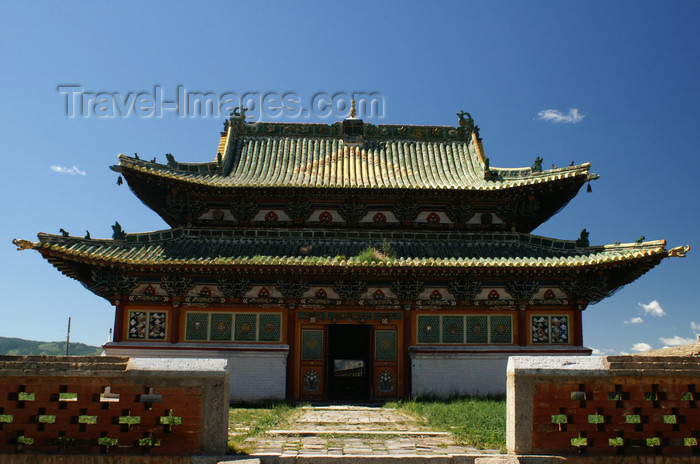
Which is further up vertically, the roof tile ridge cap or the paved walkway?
the roof tile ridge cap

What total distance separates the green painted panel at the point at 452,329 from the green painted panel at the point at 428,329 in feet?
0.73

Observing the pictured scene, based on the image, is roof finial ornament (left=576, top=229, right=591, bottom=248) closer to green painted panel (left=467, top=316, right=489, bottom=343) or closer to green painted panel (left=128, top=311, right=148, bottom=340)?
green painted panel (left=467, top=316, right=489, bottom=343)

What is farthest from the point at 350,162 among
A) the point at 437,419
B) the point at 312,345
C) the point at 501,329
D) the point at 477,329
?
the point at 437,419

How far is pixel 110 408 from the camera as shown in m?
8.55

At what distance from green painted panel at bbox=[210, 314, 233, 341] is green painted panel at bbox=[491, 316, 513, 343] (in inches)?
324

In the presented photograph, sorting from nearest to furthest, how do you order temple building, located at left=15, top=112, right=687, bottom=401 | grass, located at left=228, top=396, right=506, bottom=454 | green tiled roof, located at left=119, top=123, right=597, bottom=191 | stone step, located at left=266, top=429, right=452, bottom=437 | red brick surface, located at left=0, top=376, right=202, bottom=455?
red brick surface, located at left=0, top=376, right=202, bottom=455 → grass, located at left=228, top=396, right=506, bottom=454 → stone step, located at left=266, top=429, right=452, bottom=437 → temple building, located at left=15, top=112, right=687, bottom=401 → green tiled roof, located at left=119, top=123, right=597, bottom=191

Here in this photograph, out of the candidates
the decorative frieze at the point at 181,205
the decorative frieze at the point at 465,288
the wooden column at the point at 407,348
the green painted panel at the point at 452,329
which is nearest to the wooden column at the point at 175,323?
the decorative frieze at the point at 181,205

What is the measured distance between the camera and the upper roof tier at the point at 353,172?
17.9m

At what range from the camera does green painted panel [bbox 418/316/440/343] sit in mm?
17219

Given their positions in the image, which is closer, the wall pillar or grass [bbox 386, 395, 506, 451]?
grass [bbox 386, 395, 506, 451]

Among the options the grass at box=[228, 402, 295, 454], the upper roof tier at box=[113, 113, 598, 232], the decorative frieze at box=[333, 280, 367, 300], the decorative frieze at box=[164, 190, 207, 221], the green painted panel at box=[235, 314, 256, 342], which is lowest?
Result: the grass at box=[228, 402, 295, 454]

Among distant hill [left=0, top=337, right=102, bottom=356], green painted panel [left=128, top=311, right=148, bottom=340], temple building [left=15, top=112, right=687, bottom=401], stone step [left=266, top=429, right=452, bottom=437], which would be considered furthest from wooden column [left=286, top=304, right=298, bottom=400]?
distant hill [left=0, top=337, right=102, bottom=356]

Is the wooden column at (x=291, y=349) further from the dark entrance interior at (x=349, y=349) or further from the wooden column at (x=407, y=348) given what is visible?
the dark entrance interior at (x=349, y=349)

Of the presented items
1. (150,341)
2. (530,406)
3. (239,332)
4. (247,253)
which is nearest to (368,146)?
(247,253)
